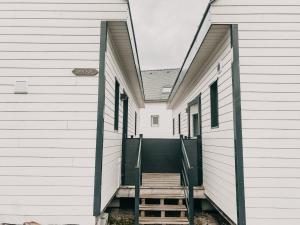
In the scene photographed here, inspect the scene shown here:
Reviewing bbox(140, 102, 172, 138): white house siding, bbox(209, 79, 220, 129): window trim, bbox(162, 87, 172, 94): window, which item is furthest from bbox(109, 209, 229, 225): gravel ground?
bbox(162, 87, 172, 94): window

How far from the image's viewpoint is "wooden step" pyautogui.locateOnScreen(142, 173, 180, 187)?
20.6 feet

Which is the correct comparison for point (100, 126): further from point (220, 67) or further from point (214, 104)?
point (214, 104)

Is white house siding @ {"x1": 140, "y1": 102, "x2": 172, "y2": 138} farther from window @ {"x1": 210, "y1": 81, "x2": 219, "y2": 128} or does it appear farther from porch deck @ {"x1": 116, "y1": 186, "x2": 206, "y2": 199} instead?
window @ {"x1": 210, "y1": 81, "x2": 219, "y2": 128}

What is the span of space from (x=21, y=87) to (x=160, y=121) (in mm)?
14279

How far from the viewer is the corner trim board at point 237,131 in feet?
12.2

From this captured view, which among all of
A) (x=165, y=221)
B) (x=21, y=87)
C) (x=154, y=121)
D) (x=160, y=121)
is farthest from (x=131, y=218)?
(x=154, y=121)

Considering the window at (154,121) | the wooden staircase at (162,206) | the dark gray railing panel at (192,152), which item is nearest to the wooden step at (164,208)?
the wooden staircase at (162,206)

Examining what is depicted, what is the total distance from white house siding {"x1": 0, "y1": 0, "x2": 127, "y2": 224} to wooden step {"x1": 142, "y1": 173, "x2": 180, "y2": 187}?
2629 millimetres

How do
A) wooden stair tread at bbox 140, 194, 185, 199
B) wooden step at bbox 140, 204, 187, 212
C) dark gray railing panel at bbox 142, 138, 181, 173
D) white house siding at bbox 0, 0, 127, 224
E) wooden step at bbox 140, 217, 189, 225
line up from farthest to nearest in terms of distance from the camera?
dark gray railing panel at bbox 142, 138, 181, 173, wooden stair tread at bbox 140, 194, 185, 199, wooden step at bbox 140, 204, 187, 212, wooden step at bbox 140, 217, 189, 225, white house siding at bbox 0, 0, 127, 224

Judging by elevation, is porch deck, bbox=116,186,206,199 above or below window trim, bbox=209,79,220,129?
below

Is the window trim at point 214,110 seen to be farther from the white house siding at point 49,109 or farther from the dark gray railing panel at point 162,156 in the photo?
the white house siding at point 49,109

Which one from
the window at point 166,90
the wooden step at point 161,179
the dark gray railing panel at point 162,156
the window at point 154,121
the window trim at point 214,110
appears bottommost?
the wooden step at point 161,179

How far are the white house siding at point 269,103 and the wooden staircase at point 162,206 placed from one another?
1582 millimetres

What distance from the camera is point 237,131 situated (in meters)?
3.87
